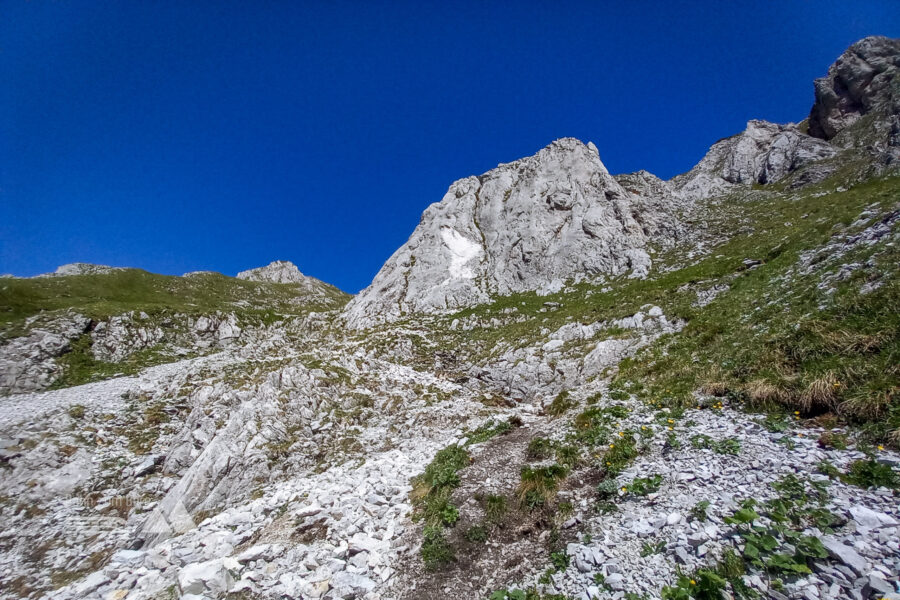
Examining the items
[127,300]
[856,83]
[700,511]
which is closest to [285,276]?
[127,300]

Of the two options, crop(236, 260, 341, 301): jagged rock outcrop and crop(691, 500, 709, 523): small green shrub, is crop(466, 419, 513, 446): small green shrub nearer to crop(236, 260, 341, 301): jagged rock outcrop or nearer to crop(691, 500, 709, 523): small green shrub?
crop(691, 500, 709, 523): small green shrub

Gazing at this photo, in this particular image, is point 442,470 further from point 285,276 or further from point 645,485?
point 285,276

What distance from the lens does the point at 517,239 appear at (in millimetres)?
55031

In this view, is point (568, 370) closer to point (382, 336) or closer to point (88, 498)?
point (382, 336)

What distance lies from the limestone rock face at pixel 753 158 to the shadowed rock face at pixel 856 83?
7382 mm

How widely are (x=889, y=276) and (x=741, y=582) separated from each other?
42.9ft

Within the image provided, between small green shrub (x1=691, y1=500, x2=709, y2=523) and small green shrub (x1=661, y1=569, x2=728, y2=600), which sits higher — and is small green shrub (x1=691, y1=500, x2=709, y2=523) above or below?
above

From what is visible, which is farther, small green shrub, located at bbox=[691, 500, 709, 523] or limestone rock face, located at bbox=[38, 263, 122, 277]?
limestone rock face, located at bbox=[38, 263, 122, 277]

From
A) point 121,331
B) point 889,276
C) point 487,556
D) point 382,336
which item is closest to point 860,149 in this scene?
point 889,276

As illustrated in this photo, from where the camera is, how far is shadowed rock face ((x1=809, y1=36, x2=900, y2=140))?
71.2 meters

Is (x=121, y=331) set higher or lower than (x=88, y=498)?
higher

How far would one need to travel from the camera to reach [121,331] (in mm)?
40906

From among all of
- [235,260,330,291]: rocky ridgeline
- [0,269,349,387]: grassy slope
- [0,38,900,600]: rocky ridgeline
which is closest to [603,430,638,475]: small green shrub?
[0,38,900,600]: rocky ridgeline

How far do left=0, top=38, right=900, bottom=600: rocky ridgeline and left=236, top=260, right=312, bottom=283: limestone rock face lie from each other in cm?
10855
